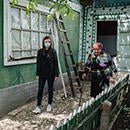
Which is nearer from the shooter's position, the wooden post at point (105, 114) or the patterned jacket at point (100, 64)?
the wooden post at point (105, 114)

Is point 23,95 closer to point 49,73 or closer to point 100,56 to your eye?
point 49,73

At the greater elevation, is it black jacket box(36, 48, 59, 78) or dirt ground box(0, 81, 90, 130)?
black jacket box(36, 48, 59, 78)

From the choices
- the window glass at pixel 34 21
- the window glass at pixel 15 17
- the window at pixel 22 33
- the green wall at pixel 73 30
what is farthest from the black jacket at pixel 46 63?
the green wall at pixel 73 30

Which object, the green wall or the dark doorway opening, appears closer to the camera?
the green wall

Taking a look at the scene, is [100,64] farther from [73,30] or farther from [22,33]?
[73,30]

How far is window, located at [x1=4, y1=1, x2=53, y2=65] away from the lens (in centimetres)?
524

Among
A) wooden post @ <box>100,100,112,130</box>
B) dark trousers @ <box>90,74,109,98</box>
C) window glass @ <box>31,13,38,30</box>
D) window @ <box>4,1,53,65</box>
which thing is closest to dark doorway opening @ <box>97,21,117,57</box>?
window @ <box>4,1,53,65</box>

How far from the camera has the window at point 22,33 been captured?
17.2 feet

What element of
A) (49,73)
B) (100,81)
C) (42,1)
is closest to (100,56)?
(100,81)

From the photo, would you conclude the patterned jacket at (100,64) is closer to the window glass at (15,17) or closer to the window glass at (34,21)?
Answer: the window glass at (15,17)

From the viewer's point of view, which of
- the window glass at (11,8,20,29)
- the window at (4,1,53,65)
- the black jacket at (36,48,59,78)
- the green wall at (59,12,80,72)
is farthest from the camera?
the green wall at (59,12,80,72)

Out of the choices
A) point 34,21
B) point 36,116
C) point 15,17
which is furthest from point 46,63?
point 34,21

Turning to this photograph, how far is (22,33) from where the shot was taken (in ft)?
19.2

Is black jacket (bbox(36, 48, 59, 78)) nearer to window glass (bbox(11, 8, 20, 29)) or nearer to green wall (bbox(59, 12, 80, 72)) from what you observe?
window glass (bbox(11, 8, 20, 29))
